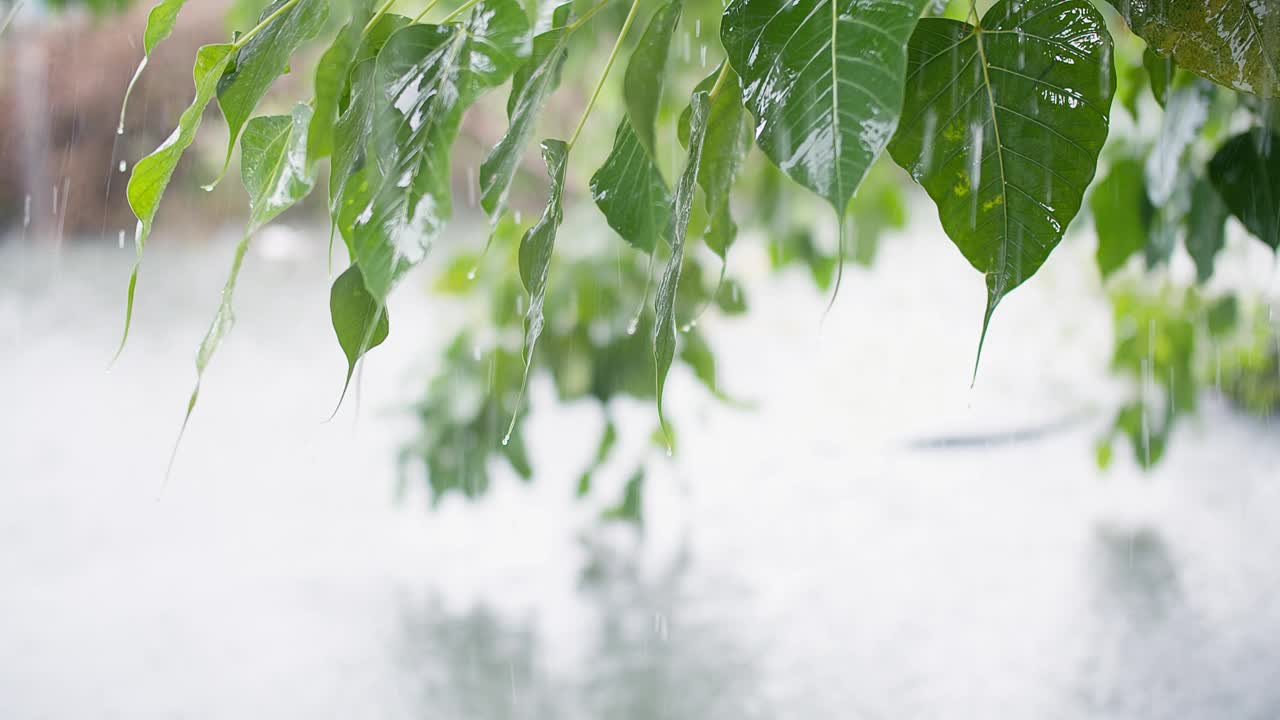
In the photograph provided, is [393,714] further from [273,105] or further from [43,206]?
[43,206]

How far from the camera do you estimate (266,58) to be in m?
0.19

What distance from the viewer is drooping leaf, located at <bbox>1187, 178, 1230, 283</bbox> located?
49 cm

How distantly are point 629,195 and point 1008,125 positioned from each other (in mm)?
71

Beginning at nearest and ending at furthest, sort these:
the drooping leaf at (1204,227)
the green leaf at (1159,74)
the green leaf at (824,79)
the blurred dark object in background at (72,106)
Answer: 1. the green leaf at (824,79)
2. the green leaf at (1159,74)
3. the drooping leaf at (1204,227)
4. the blurred dark object in background at (72,106)

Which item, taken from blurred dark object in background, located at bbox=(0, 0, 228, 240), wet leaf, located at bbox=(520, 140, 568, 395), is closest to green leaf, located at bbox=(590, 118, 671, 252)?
wet leaf, located at bbox=(520, 140, 568, 395)

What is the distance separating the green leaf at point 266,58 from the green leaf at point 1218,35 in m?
0.15

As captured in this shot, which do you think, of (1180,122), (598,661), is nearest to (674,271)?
(1180,122)

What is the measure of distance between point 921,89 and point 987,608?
4.47 ft

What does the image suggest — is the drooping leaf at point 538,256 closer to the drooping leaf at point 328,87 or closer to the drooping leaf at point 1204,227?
the drooping leaf at point 328,87

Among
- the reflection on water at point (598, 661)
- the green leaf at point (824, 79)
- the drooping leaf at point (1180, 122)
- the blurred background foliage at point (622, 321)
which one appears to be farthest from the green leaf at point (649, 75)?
the reflection on water at point (598, 661)

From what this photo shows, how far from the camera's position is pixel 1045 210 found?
0.54 feet

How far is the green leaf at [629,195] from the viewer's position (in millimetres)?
201

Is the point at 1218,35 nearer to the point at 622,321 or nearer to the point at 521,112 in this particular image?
the point at 521,112

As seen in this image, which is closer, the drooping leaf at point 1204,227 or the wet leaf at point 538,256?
the wet leaf at point 538,256
